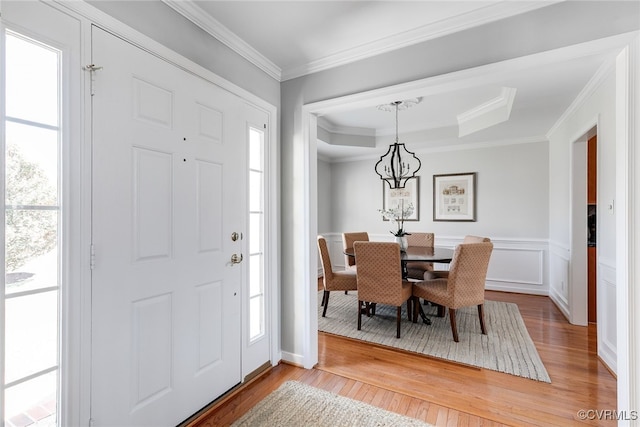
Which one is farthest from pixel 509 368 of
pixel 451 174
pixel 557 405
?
pixel 451 174

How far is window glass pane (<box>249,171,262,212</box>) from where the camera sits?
7.72 ft

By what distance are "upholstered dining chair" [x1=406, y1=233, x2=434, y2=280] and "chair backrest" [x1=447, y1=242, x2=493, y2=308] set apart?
1.03 meters

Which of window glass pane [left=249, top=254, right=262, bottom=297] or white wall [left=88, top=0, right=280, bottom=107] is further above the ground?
white wall [left=88, top=0, right=280, bottom=107]

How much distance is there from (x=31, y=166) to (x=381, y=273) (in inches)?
107

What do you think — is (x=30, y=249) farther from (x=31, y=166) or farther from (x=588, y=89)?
(x=588, y=89)

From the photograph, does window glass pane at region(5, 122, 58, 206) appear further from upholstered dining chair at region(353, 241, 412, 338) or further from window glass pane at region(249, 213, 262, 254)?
upholstered dining chair at region(353, 241, 412, 338)

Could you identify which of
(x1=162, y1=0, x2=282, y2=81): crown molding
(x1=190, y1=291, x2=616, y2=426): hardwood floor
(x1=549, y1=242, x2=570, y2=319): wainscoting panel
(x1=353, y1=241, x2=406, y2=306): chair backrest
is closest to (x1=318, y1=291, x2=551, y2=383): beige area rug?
(x1=190, y1=291, x2=616, y2=426): hardwood floor

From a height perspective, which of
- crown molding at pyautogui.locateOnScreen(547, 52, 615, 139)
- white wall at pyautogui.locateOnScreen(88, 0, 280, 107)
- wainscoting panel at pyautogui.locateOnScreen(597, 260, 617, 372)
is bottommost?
wainscoting panel at pyautogui.locateOnScreen(597, 260, 617, 372)

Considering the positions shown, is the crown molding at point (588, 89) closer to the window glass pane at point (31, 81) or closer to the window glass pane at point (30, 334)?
the window glass pane at point (31, 81)

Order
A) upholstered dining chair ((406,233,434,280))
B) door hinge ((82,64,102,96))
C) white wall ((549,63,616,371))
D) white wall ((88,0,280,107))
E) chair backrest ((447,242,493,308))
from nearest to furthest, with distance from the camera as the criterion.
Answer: door hinge ((82,64,102,96))
white wall ((88,0,280,107))
white wall ((549,63,616,371))
chair backrest ((447,242,493,308))
upholstered dining chair ((406,233,434,280))

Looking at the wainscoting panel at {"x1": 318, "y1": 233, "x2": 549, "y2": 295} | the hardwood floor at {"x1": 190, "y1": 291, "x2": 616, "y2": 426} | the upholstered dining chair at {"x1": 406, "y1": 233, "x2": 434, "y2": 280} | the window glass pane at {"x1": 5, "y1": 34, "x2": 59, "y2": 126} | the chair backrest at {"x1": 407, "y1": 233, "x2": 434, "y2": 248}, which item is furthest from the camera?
the wainscoting panel at {"x1": 318, "y1": 233, "x2": 549, "y2": 295}

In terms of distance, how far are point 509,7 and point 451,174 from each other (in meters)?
3.65

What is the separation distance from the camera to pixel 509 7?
1.78 m

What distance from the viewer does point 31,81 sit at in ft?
3.90
